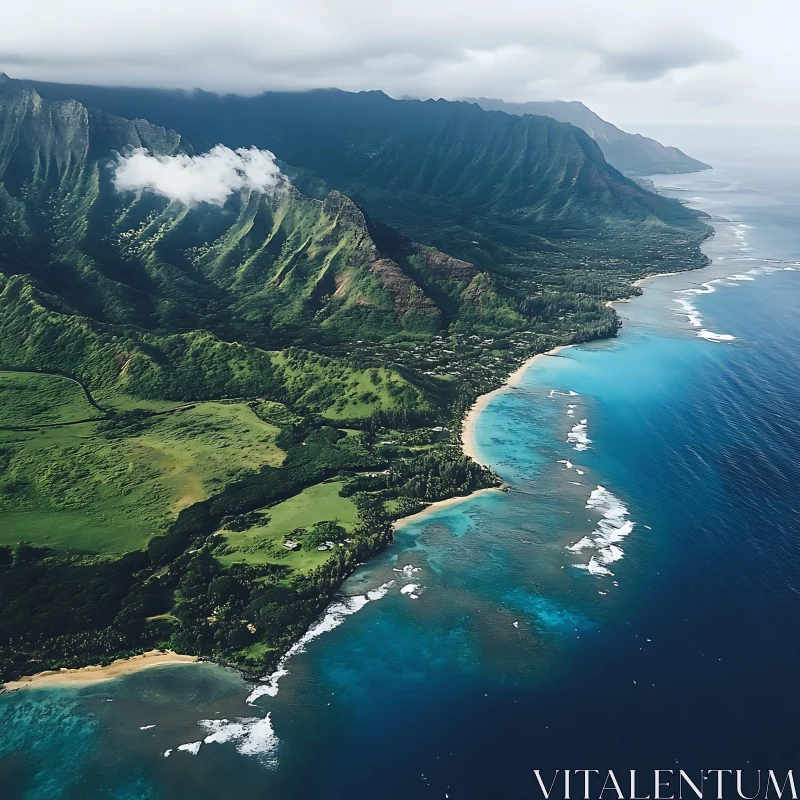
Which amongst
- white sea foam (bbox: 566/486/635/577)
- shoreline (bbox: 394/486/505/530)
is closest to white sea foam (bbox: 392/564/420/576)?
shoreline (bbox: 394/486/505/530)

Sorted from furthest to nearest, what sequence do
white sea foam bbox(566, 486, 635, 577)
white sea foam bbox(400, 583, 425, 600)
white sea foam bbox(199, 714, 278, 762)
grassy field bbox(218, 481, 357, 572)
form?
grassy field bbox(218, 481, 357, 572)
white sea foam bbox(566, 486, 635, 577)
white sea foam bbox(400, 583, 425, 600)
white sea foam bbox(199, 714, 278, 762)

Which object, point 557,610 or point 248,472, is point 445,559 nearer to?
point 557,610

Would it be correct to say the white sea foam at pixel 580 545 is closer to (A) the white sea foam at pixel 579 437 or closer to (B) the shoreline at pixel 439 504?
Answer: (B) the shoreline at pixel 439 504

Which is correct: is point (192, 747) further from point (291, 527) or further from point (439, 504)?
point (439, 504)

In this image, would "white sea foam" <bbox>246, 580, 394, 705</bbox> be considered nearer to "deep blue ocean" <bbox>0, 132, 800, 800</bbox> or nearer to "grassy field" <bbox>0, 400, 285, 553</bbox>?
"deep blue ocean" <bbox>0, 132, 800, 800</bbox>

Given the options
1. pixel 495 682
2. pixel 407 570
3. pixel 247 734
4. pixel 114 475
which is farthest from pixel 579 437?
pixel 114 475

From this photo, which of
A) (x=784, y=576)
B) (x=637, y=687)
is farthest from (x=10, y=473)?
(x=784, y=576)
